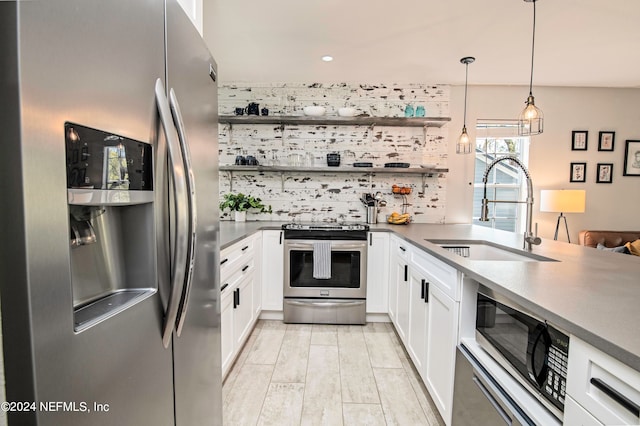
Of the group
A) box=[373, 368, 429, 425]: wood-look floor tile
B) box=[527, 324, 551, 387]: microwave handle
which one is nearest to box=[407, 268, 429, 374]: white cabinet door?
box=[373, 368, 429, 425]: wood-look floor tile

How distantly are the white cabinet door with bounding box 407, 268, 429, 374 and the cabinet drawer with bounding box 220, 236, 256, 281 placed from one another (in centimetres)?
128

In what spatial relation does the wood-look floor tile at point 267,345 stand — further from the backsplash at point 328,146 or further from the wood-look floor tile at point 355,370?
the backsplash at point 328,146

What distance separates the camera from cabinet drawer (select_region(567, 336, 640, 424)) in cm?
64

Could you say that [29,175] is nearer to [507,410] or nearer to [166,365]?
[166,365]

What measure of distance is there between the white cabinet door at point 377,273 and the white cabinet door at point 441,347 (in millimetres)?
1186

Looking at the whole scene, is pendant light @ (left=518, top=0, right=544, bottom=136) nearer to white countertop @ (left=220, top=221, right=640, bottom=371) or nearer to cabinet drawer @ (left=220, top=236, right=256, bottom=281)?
white countertop @ (left=220, top=221, right=640, bottom=371)

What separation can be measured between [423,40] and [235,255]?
2462 millimetres

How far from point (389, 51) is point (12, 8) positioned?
2.97 metres

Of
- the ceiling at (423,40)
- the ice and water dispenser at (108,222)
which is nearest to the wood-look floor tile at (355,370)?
the ice and water dispenser at (108,222)

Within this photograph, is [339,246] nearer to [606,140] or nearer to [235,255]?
[235,255]

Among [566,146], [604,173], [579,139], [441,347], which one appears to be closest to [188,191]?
[441,347]

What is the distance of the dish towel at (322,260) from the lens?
2918 mm

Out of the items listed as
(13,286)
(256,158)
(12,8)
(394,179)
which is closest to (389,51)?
(394,179)

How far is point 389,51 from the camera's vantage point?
2871 mm
